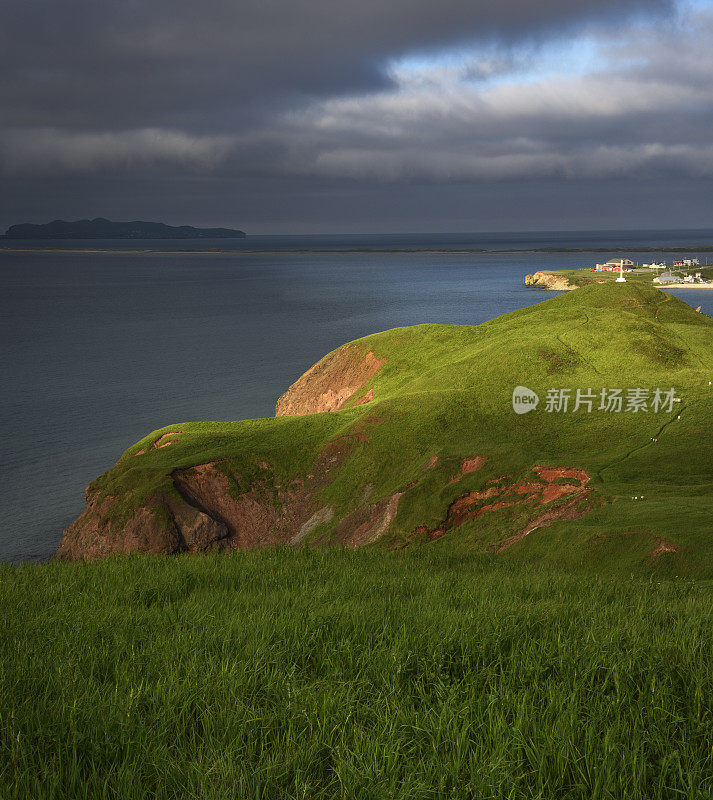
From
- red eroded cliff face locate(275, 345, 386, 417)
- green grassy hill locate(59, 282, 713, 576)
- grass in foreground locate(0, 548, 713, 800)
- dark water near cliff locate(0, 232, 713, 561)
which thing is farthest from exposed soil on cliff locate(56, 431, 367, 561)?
grass in foreground locate(0, 548, 713, 800)

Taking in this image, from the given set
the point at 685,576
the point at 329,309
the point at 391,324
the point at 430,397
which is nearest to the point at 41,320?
the point at 329,309

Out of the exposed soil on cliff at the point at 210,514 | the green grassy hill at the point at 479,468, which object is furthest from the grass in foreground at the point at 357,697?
the exposed soil on cliff at the point at 210,514

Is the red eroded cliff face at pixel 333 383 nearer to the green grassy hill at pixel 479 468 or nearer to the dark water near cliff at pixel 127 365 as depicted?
the green grassy hill at pixel 479 468

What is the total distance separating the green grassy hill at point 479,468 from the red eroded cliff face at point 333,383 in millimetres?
3963

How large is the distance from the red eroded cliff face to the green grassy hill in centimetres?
396

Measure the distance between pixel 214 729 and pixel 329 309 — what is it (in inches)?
6678

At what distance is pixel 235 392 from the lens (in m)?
86.6

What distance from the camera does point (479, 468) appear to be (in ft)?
100

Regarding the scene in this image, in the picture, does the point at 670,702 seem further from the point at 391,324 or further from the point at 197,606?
the point at 391,324

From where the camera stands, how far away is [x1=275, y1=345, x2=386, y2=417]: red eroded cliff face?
6215cm

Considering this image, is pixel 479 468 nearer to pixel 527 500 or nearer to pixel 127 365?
pixel 527 500

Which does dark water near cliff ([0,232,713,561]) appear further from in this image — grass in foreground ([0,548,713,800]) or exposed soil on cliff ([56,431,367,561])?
grass in foreground ([0,548,713,800])

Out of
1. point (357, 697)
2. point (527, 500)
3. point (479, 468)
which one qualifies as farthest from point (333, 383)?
point (357, 697)

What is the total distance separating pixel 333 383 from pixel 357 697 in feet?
198
